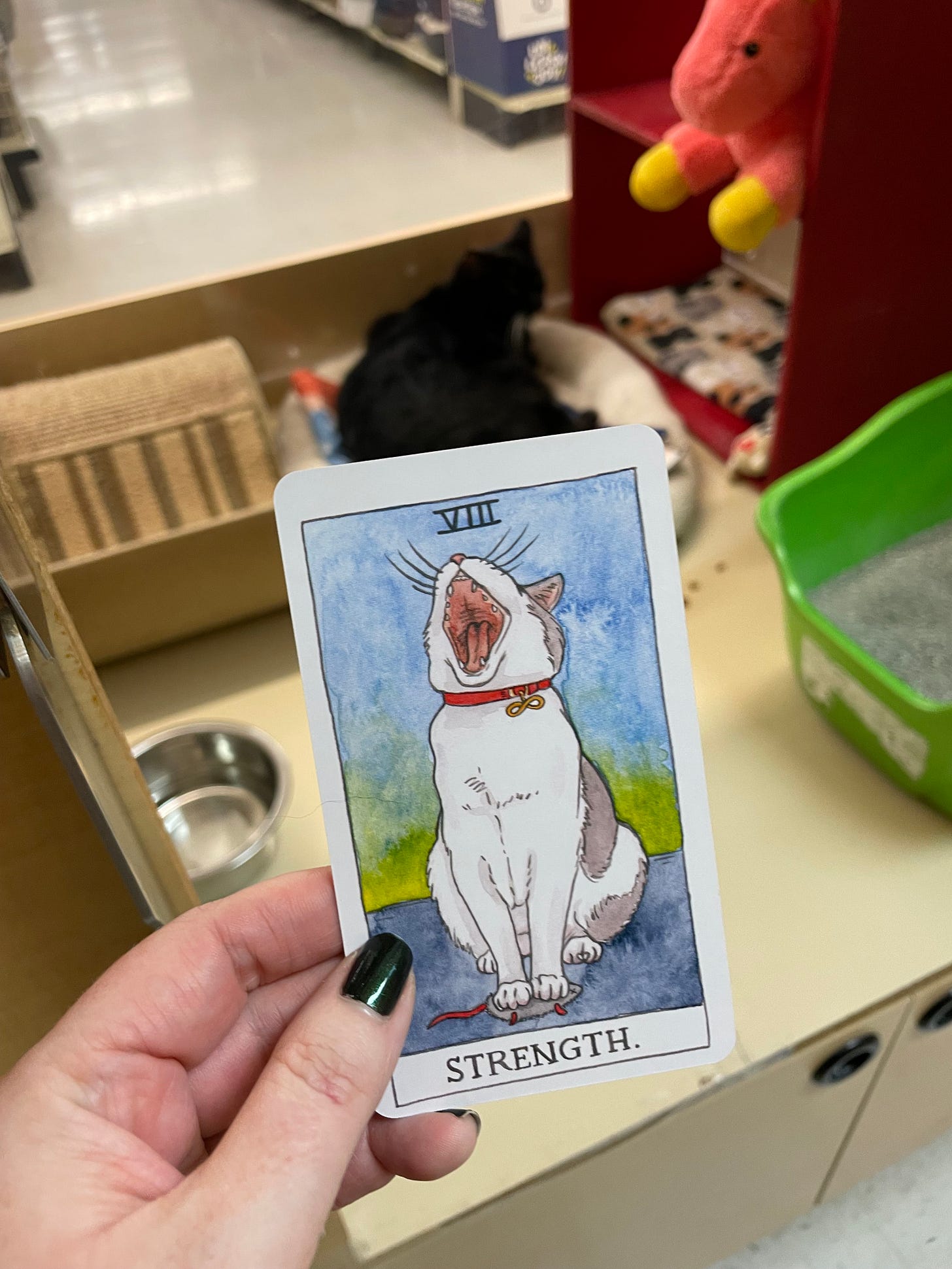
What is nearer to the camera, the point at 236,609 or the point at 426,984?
the point at 426,984

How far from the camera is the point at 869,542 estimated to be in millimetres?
749

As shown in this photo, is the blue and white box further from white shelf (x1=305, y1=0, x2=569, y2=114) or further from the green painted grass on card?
the green painted grass on card

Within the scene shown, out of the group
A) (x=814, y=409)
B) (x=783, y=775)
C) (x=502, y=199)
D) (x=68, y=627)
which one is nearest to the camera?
(x=68, y=627)

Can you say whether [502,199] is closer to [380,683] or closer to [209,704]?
[209,704]

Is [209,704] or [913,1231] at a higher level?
[209,704]

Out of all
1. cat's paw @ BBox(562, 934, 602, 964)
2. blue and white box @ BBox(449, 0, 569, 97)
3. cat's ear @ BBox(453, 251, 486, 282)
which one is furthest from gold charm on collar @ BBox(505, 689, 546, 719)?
blue and white box @ BBox(449, 0, 569, 97)

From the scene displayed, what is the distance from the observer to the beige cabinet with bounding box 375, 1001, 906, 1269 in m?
0.52

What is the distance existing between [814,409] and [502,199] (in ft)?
1.44

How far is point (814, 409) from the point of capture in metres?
0.79

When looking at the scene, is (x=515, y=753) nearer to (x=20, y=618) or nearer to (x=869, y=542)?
(x=20, y=618)

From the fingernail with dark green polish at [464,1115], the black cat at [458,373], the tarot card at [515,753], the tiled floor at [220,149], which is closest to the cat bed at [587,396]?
the black cat at [458,373]

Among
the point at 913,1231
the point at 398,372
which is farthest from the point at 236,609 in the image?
the point at 913,1231

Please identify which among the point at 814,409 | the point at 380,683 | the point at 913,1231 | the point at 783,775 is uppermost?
the point at 380,683

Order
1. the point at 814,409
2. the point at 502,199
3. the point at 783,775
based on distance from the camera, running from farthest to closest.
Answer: the point at 502,199
the point at 814,409
the point at 783,775
